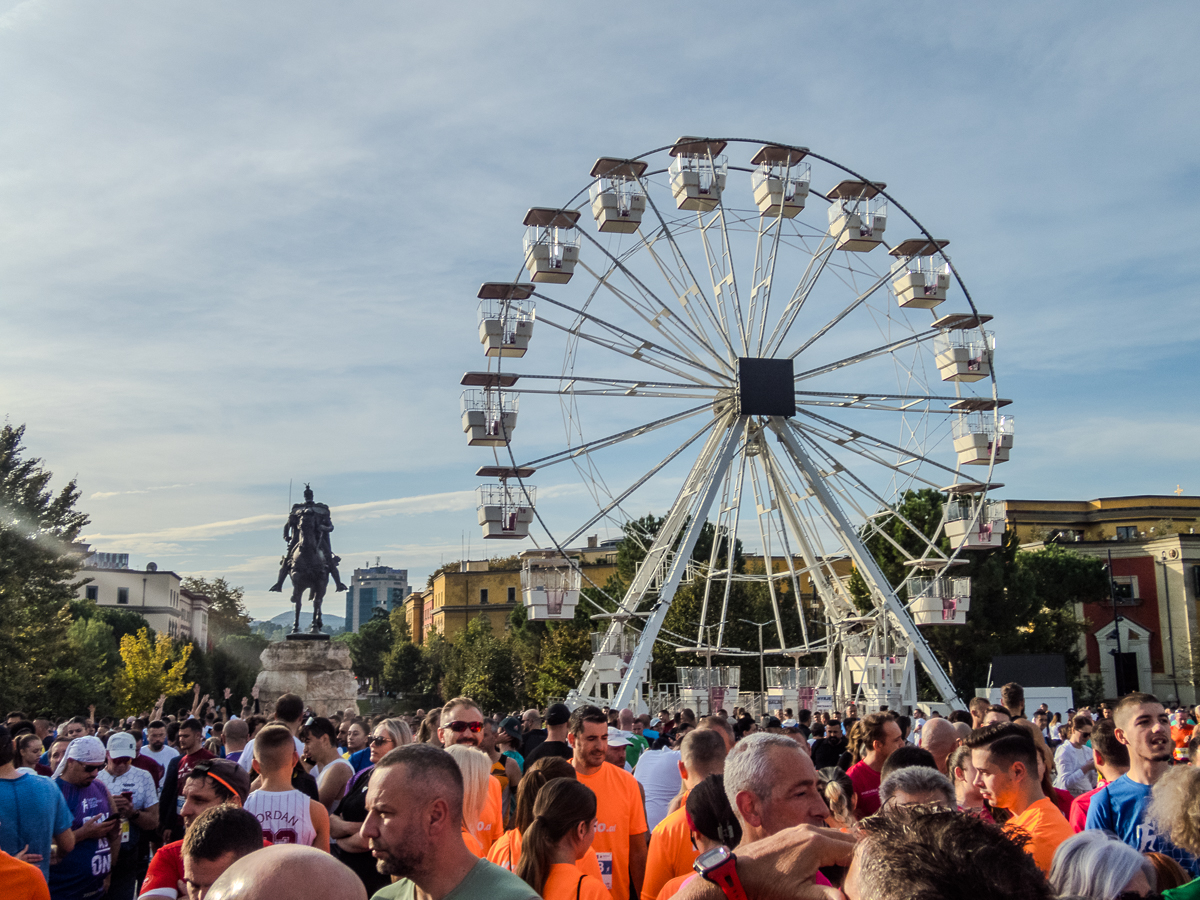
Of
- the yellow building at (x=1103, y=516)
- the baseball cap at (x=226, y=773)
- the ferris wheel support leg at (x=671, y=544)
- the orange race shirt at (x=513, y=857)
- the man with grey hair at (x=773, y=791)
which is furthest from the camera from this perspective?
the yellow building at (x=1103, y=516)

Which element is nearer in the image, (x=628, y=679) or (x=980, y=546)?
(x=628, y=679)

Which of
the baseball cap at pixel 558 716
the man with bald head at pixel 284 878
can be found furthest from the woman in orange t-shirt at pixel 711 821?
the baseball cap at pixel 558 716

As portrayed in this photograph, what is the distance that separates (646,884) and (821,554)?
25163 millimetres

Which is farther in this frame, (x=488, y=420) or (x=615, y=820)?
(x=488, y=420)

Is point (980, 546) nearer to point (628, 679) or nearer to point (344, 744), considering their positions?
point (628, 679)

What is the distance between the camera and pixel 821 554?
1161 inches

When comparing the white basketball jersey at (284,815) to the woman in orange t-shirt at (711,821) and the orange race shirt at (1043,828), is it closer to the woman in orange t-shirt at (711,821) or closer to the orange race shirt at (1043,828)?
the woman in orange t-shirt at (711,821)

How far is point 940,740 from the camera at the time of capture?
281 inches

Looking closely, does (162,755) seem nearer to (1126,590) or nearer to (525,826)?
(525,826)

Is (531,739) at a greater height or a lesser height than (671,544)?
lesser

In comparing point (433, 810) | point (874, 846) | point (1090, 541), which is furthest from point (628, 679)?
point (1090, 541)

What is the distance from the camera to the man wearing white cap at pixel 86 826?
7516 millimetres

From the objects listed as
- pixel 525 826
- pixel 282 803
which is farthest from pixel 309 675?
pixel 525 826

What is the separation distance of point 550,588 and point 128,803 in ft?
65.5
